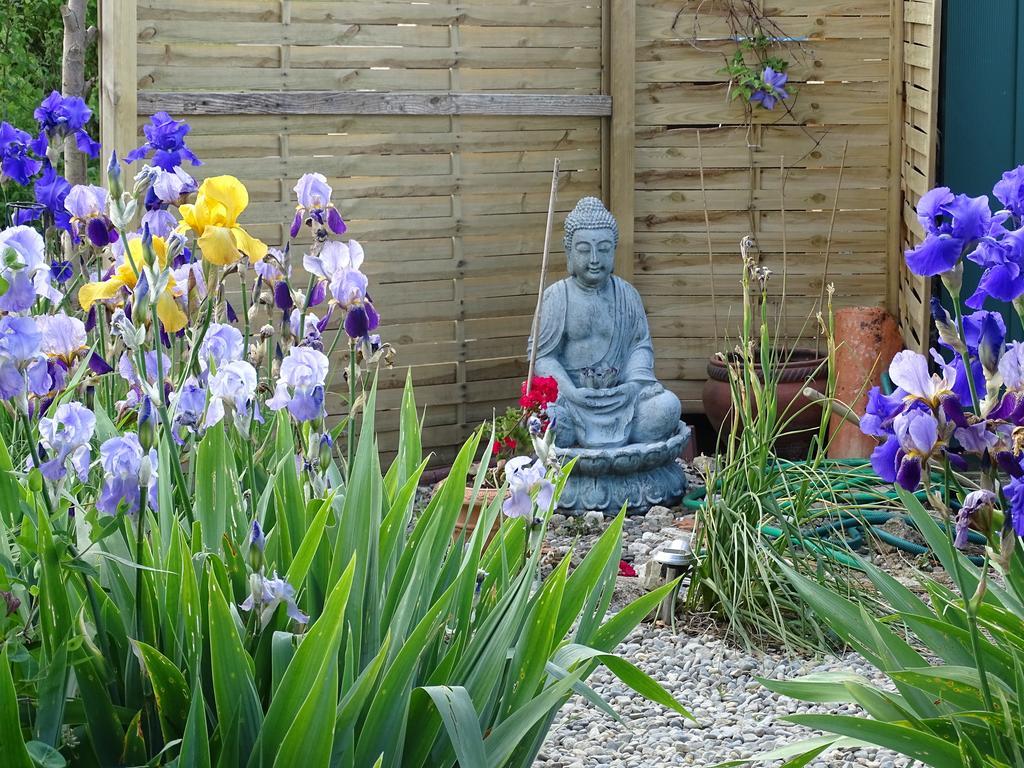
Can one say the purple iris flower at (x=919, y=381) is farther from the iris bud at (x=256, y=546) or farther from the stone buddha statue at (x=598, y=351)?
the stone buddha statue at (x=598, y=351)

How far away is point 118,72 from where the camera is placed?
4641 millimetres

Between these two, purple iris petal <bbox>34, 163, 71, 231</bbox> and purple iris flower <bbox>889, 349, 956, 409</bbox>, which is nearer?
purple iris flower <bbox>889, 349, 956, 409</bbox>

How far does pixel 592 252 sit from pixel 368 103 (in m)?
1.15

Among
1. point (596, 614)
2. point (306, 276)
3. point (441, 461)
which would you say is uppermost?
point (306, 276)

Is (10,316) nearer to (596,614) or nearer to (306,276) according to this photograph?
(596,614)

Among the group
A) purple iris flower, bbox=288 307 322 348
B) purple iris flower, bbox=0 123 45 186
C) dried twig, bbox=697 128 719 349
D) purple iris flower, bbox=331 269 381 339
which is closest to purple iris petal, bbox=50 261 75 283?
purple iris flower, bbox=0 123 45 186

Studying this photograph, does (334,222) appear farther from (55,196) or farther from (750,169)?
(750,169)

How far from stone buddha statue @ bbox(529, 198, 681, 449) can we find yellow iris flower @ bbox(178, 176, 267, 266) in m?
3.45

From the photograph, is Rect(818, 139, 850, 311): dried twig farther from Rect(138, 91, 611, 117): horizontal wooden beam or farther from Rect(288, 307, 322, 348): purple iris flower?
Rect(288, 307, 322, 348): purple iris flower

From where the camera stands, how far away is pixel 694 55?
5965 millimetres

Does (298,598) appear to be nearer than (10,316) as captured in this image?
No

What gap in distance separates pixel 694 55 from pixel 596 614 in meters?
4.49

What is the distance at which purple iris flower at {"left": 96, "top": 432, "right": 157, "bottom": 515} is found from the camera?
1.43 m

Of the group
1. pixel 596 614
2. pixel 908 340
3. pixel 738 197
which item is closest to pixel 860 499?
pixel 908 340
